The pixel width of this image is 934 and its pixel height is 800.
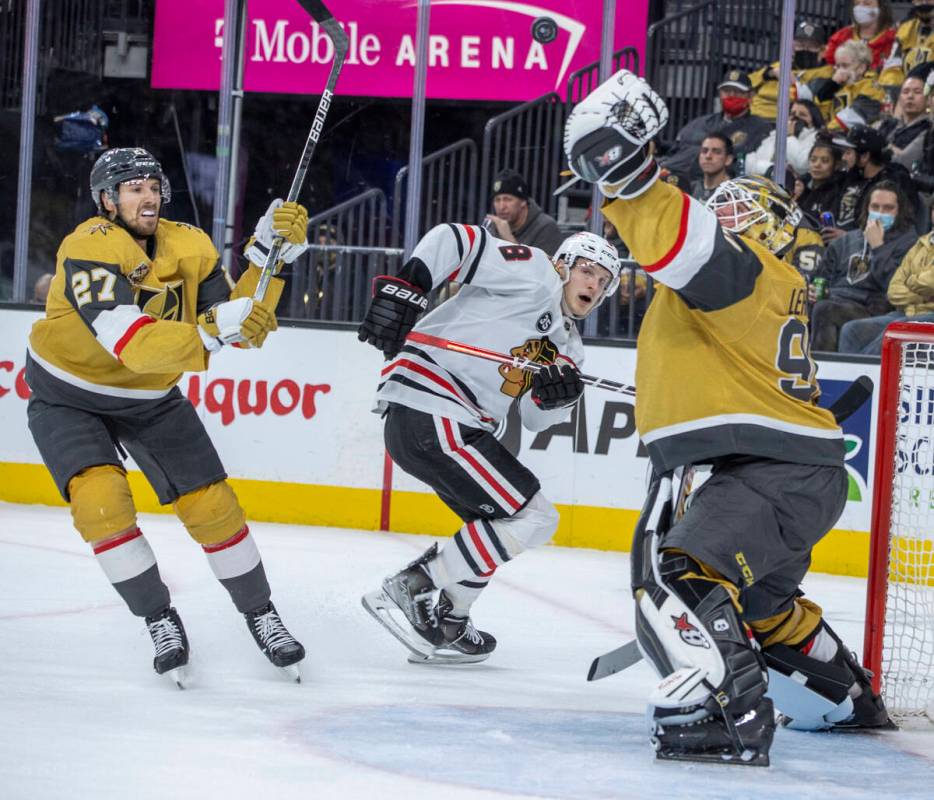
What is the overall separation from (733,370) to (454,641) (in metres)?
1.19

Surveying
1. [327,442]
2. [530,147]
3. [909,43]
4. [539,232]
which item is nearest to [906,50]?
[909,43]

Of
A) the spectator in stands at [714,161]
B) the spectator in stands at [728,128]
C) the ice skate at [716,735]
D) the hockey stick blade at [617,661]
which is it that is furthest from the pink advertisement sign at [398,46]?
the ice skate at [716,735]

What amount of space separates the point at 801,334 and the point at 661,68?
389cm

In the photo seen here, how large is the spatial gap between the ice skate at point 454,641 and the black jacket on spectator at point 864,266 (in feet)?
7.93

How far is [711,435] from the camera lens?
7.74ft

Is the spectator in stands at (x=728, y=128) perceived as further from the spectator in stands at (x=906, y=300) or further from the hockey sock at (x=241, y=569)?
the hockey sock at (x=241, y=569)

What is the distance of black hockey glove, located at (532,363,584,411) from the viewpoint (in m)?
3.26

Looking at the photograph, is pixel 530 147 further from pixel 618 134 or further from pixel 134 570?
pixel 618 134

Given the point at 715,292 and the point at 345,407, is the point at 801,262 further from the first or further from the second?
the point at 715,292

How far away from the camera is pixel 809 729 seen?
2705mm

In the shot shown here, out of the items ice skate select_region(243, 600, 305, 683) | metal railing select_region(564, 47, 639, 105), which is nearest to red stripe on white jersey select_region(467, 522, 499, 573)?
ice skate select_region(243, 600, 305, 683)

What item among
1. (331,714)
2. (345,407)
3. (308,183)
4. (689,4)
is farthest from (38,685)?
(689,4)

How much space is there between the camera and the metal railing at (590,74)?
5.85 meters

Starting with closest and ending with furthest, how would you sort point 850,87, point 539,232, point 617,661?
point 617,661 < point 539,232 < point 850,87
